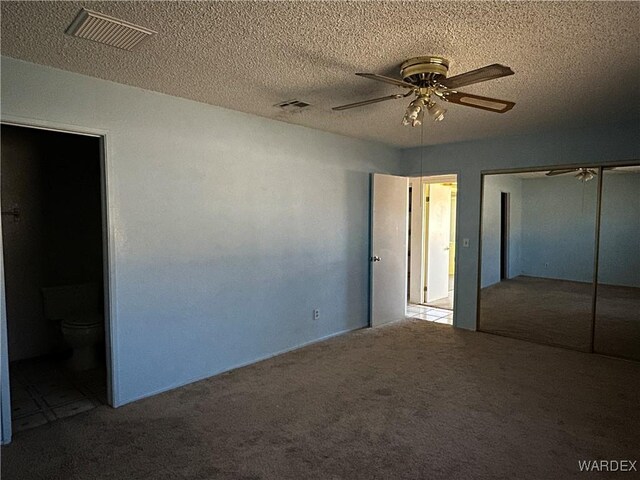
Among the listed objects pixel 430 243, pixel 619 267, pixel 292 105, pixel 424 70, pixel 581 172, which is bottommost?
pixel 619 267

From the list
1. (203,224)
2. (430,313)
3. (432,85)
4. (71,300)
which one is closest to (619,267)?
(430,313)

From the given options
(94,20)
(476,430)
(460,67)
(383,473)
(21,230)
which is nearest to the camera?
(94,20)

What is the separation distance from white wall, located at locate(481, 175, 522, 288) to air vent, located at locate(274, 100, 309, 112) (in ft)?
8.61

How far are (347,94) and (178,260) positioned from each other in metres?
1.86

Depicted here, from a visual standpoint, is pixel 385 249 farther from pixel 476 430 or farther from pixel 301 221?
pixel 476 430

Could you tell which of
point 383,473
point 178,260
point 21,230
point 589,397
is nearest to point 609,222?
point 589,397

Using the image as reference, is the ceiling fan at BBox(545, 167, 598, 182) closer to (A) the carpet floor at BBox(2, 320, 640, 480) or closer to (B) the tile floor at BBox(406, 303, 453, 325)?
(A) the carpet floor at BBox(2, 320, 640, 480)

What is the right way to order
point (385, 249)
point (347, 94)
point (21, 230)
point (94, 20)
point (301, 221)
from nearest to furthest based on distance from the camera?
point (94, 20) → point (347, 94) → point (21, 230) → point (301, 221) → point (385, 249)

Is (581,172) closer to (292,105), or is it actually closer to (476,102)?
(476,102)

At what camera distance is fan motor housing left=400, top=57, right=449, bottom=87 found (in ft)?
7.46

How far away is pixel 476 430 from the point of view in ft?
8.68

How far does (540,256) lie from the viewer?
4.77 m

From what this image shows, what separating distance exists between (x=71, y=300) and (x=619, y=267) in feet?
18.2

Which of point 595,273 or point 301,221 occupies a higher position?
point 301,221
